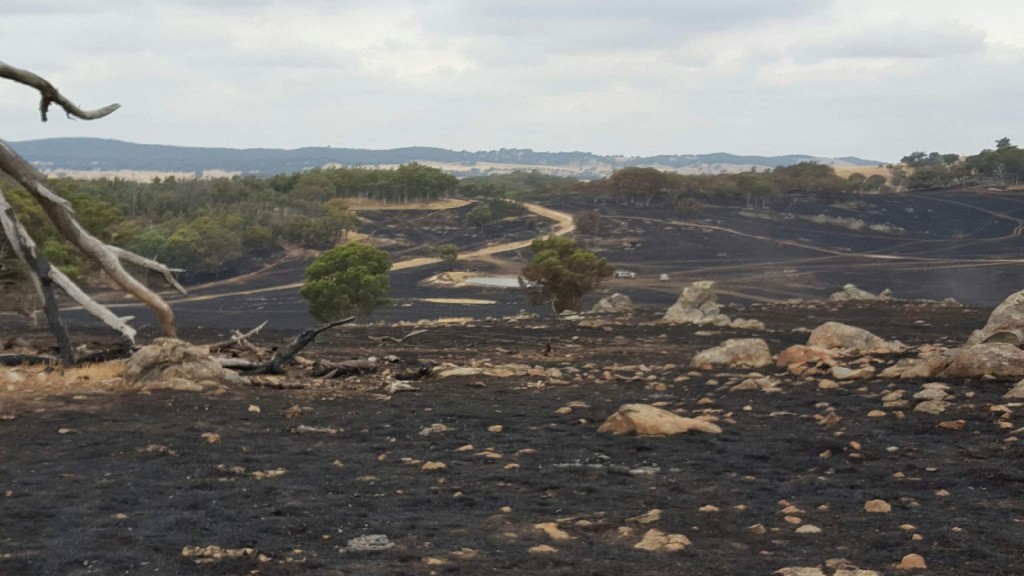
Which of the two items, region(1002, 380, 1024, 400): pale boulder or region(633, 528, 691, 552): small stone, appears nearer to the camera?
region(633, 528, 691, 552): small stone

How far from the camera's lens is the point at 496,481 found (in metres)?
8.97

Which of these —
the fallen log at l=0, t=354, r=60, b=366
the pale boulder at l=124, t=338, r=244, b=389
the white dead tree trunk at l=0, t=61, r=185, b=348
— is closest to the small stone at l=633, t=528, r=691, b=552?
the pale boulder at l=124, t=338, r=244, b=389

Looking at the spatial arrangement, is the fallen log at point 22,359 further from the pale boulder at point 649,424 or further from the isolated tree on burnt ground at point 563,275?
the isolated tree on burnt ground at point 563,275

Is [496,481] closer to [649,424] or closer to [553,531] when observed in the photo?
[553,531]

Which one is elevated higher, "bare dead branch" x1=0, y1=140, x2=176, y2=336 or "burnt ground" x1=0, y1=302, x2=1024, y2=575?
"bare dead branch" x1=0, y1=140, x2=176, y2=336

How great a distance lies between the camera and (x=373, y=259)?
43.1m

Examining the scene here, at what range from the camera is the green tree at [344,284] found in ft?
135

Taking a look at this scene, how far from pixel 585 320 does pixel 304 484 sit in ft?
64.9

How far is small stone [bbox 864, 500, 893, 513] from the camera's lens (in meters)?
7.52

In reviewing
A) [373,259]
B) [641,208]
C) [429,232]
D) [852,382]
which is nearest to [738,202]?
[641,208]

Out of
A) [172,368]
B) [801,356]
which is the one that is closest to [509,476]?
[172,368]

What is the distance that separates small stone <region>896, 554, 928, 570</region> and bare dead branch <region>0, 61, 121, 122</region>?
14490 millimetres

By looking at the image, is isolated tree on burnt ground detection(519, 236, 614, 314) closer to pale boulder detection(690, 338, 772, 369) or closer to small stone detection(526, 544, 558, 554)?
pale boulder detection(690, 338, 772, 369)

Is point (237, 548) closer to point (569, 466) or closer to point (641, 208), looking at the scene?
point (569, 466)
